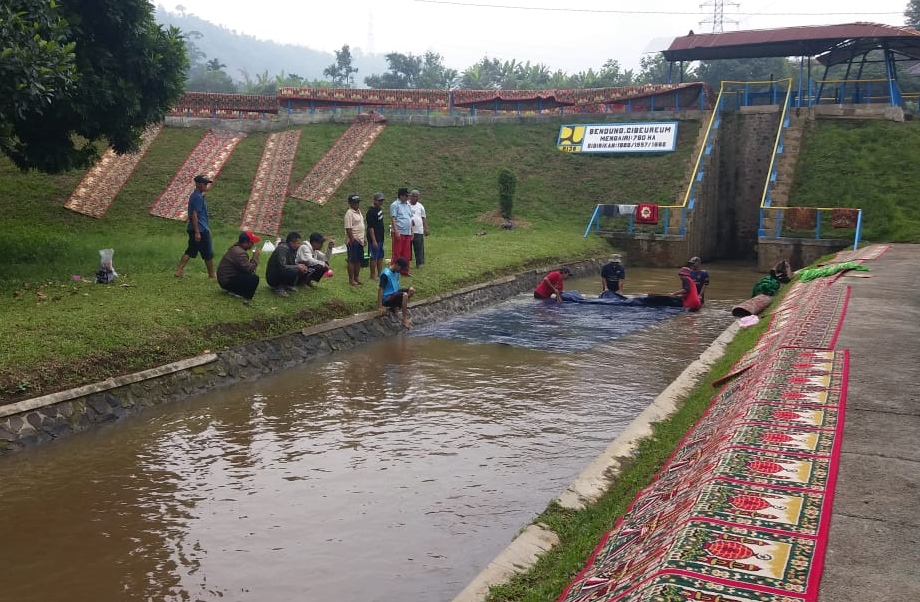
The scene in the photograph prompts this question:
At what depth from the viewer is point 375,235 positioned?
14.3 meters

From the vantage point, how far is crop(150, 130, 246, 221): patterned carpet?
74.1 ft

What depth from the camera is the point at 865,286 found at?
12.4 metres

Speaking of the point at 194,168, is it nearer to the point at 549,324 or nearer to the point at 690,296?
the point at 549,324

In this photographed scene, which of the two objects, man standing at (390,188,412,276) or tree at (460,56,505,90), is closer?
man standing at (390,188,412,276)

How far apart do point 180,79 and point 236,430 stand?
9.98 m

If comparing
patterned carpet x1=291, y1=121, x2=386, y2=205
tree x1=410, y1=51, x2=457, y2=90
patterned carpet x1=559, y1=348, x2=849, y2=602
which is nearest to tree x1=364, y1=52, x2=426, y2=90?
tree x1=410, y1=51, x2=457, y2=90

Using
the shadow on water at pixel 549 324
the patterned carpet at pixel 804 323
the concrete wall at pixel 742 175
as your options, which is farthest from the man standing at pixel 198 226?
the concrete wall at pixel 742 175

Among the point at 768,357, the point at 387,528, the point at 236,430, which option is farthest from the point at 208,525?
the point at 768,357

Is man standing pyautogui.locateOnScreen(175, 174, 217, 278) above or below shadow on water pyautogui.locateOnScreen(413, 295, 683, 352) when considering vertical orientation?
above

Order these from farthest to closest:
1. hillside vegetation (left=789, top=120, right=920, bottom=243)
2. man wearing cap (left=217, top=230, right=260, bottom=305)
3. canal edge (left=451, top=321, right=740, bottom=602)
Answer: hillside vegetation (left=789, top=120, right=920, bottom=243), man wearing cap (left=217, top=230, right=260, bottom=305), canal edge (left=451, top=321, right=740, bottom=602)

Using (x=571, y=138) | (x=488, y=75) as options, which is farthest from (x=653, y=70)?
(x=571, y=138)

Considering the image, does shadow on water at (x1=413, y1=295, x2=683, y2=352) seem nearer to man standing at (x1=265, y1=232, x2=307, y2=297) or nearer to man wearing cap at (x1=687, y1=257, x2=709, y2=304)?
man wearing cap at (x1=687, y1=257, x2=709, y2=304)

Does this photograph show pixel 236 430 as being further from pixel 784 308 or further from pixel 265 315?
pixel 784 308

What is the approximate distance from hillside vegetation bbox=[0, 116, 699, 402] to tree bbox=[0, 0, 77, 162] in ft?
8.86
